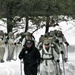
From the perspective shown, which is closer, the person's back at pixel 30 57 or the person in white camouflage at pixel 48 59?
the person's back at pixel 30 57

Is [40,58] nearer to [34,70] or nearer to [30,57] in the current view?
[30,57]

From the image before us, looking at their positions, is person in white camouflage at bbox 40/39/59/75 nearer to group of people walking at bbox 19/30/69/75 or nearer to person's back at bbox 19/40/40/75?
group of people walking at bbox 19/30/69/75

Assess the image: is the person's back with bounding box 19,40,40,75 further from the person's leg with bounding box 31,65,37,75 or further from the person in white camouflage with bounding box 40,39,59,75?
the person in white camouflage with bounding box 40,39,59,75

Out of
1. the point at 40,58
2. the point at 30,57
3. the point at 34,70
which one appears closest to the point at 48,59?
the point at 40,58

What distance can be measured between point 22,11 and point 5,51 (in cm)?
904

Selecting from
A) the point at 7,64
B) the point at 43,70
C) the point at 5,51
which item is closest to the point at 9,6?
the point at 5,51

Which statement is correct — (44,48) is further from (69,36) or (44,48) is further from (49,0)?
(69,36)

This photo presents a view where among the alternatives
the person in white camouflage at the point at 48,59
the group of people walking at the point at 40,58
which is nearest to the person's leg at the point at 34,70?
the group of people walking at the point at 40,58

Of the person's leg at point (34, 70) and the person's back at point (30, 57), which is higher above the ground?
the person's back at point (30, 57)

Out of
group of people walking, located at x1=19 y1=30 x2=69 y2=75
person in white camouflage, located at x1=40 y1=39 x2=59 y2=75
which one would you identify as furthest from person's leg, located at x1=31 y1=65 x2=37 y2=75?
person in white camouflage, located at x1=40 y1=39 x2=59 y2=75

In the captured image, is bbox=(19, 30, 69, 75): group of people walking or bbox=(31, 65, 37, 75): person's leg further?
bbox=(31, 65, 37, 75): person's leg

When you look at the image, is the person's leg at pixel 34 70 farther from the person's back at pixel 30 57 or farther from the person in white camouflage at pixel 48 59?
the person in white camouflage at pixel 48 59

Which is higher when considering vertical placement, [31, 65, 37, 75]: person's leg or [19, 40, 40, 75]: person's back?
[19, 40, 40, 75]: person's back

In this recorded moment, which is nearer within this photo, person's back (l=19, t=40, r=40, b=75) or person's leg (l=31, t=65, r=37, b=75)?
person's back (l=19, t=40, r=40, b=75)
